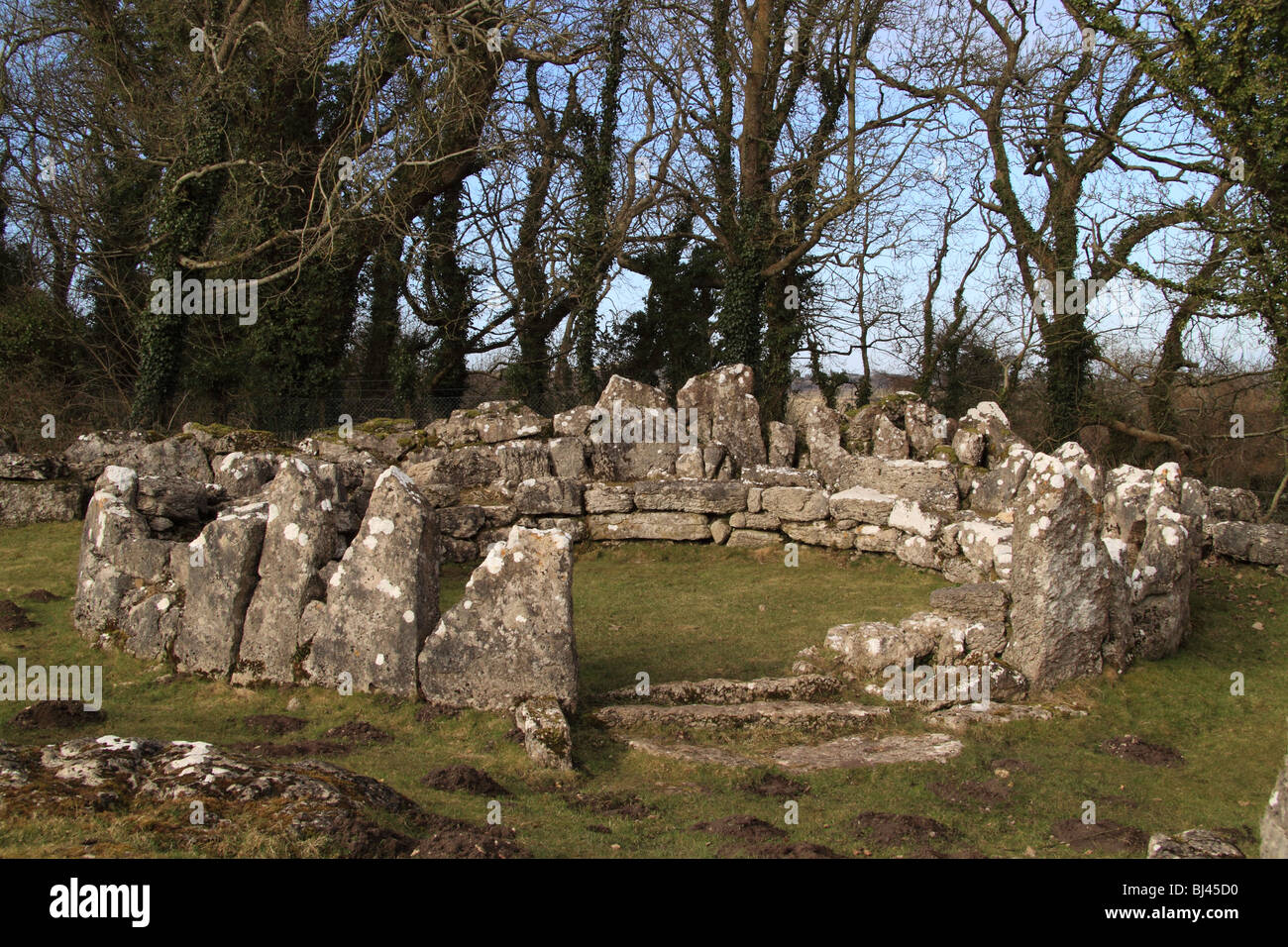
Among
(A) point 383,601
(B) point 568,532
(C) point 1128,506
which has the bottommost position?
(A) point 383,601

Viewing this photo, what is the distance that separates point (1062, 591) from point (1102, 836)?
404cm

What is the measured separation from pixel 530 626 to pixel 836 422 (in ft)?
34.6

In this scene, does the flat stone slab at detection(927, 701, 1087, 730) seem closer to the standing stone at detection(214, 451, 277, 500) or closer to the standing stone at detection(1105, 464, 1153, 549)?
the standing stone at detection(1105, 464, 1153, 549)

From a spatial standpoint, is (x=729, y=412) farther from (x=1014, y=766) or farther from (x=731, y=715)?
(x=1014, y=766)

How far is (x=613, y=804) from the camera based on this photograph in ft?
26.0

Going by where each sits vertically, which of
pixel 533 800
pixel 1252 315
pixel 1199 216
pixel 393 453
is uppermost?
pixel 1199 216

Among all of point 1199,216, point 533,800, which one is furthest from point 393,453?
point 1199,216

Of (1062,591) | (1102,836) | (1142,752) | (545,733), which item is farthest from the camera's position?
Answer: (1062,591)

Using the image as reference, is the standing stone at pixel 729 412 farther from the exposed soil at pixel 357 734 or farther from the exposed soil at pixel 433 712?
the exposed soil at pixel 357 734

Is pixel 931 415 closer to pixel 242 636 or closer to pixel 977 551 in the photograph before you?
pixel 977 551

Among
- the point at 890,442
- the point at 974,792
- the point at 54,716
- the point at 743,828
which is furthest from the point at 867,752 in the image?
the point at 890,442

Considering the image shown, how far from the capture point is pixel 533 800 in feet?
26.2

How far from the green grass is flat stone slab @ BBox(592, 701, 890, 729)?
0.42 meters

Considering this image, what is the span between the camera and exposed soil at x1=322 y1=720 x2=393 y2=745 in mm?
9188
